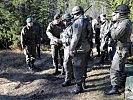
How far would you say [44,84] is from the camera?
35.3 ft

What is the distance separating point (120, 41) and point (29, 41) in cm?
526

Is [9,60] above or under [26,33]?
under

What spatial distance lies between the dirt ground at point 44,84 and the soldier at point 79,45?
55 cm

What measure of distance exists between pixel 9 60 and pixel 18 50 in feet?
8.81

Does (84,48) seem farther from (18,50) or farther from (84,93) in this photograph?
(18,50)

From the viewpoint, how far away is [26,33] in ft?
41.1

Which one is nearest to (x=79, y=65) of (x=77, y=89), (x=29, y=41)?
(x=77, y=89)

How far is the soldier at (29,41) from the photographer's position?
1242 centimetres

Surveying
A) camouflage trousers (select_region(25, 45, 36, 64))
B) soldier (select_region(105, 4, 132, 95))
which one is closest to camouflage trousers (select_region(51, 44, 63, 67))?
camouflage trousers (select_region(25, 45, 36, 64))

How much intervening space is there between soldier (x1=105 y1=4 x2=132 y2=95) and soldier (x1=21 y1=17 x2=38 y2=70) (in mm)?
4767

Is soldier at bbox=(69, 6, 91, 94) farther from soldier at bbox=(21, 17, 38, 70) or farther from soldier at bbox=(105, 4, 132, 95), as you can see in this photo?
soldier at bbox=(21, 17, 38, 70)

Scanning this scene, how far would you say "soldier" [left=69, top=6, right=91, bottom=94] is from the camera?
27.9ft

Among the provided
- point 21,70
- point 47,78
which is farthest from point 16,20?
point 47,78

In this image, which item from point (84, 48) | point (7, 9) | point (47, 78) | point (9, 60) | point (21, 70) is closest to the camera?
point (84, 48)
